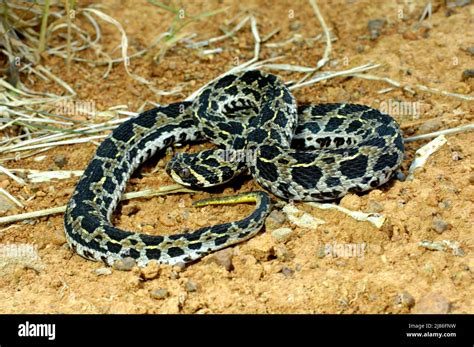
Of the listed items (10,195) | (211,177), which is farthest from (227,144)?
(10,195)

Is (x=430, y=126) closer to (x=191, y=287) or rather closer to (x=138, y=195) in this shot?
(x=138, y=195)

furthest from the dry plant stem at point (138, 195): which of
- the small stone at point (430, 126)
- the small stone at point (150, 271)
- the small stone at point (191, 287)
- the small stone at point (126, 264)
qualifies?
the small stone at point (430, 126)

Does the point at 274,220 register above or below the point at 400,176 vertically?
below

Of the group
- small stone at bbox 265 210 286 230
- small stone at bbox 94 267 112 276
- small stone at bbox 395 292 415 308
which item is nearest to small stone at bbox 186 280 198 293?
small stone at bbox 94 267 112 276

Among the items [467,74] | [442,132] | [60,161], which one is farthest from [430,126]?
[60,161]

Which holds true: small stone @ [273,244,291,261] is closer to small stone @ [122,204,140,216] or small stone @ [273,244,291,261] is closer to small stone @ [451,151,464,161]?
small stone @ [122,204,140,216]
